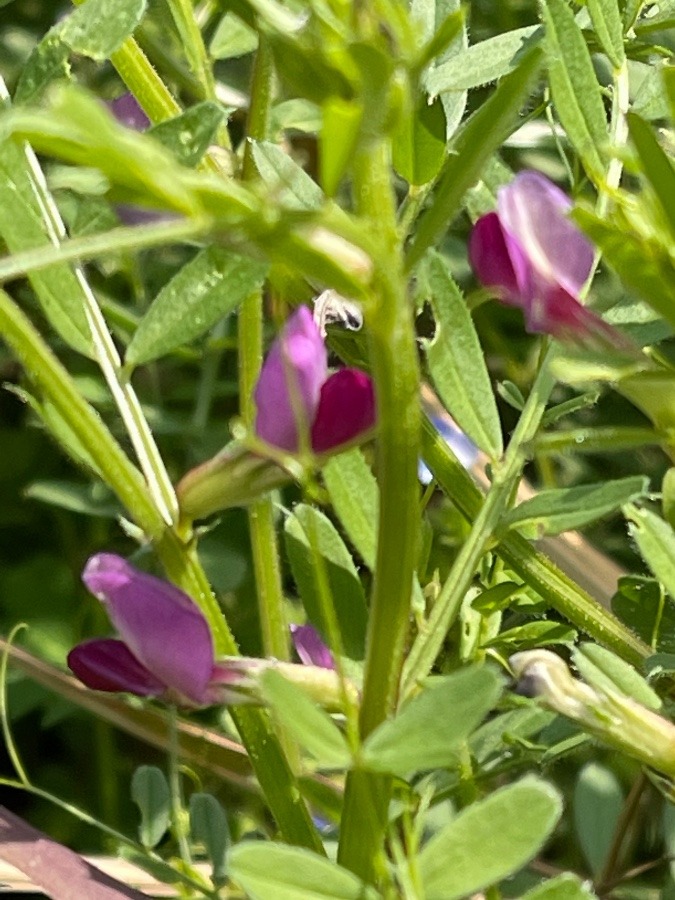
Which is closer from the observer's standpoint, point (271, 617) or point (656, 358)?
point (656, 358)

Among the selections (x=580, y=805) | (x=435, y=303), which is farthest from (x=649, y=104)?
(x=580, y=805)

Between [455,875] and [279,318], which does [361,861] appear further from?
[279,318]

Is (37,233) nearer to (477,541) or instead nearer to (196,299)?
(196,299)

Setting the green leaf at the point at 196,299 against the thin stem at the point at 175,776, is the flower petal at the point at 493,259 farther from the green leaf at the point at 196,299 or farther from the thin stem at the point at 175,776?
the thin stem at the point at 175,776

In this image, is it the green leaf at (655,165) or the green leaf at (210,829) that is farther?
the green leaf at (210,829)

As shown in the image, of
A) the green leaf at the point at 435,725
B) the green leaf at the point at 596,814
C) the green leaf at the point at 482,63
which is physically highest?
the green leaf at the point at 482,63

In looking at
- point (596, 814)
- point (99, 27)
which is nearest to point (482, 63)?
point (99, 27)

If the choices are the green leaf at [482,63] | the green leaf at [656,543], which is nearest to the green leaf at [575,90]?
the green leaf at [482,63]
